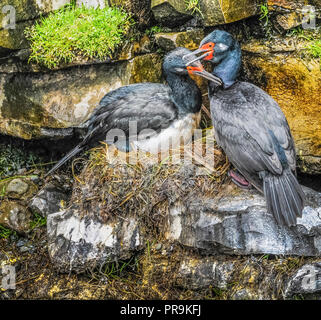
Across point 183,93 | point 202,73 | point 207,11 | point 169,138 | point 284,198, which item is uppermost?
point 207,11

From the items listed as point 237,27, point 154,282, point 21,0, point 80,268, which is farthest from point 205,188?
point 21,0

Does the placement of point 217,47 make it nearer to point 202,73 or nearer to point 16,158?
point 202,73

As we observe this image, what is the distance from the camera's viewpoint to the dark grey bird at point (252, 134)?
381cm

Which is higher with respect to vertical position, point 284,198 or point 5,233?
point 284,198

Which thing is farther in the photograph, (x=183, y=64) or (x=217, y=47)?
(x=183, y=64)

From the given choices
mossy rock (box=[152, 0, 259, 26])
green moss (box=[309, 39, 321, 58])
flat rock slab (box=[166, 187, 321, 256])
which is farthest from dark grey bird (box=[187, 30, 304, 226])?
green moss (box=[309, 39, 321, 58])

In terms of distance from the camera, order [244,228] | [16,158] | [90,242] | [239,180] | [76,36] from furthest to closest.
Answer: [16,158]
[76,36]
[90,242]
[239,180]
[244,228]

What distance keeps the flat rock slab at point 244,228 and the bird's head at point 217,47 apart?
1.27 meters

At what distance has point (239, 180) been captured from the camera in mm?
4332

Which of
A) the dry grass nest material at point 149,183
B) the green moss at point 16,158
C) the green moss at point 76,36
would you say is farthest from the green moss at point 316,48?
the green moss at point 16,158

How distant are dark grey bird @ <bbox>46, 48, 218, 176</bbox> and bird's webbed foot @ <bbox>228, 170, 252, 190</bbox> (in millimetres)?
754

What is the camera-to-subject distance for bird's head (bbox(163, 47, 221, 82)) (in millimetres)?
4684

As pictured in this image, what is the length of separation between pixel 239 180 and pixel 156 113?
1.05 m

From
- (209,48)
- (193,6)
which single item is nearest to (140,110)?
(209,48)
